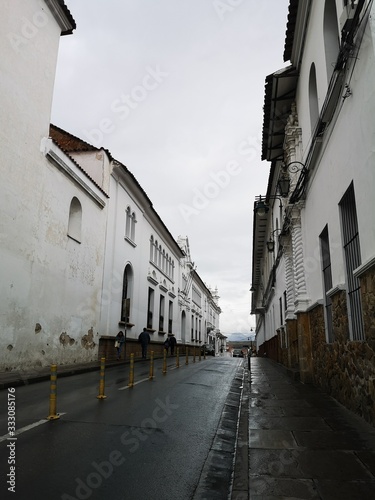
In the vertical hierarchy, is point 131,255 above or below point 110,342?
above

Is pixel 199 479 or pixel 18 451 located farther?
pixel 18 451

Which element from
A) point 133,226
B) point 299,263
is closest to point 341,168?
point 299,263

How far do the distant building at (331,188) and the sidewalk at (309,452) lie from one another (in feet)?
1.85

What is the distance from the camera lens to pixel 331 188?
830 cm

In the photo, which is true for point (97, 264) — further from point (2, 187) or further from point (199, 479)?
point (199, 479)

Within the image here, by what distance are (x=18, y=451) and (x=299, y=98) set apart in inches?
464

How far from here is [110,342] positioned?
793 inches

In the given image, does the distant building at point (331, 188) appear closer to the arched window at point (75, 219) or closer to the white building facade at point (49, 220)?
the white building facade at point (49, 220)

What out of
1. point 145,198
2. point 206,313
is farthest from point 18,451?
point 206,313

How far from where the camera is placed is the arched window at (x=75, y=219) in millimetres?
17719

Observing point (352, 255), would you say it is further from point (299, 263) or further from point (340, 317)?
point (299, 263)

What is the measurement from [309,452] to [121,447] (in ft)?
7.07

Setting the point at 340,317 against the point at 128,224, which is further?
the point at 128,224

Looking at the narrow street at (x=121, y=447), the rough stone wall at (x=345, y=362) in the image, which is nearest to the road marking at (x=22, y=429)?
the narrow street at (x=121, y=447)
